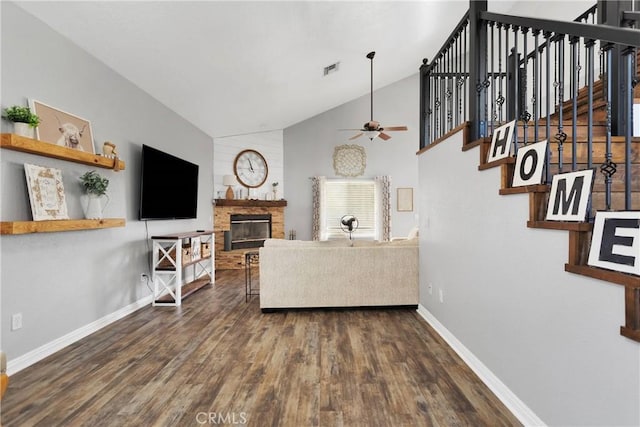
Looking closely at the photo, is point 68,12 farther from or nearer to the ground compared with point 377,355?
farther from the ground

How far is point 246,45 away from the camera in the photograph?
3762 mm

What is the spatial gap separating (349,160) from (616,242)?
6.69m

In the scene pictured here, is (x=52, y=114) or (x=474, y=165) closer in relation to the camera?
(x=474, y=165)

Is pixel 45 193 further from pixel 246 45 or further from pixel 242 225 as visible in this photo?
pixel 242 225

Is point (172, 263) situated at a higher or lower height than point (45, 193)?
lower

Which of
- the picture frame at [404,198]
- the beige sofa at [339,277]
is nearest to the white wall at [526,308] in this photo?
the beige sofa at [339,277]

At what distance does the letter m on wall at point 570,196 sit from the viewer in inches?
58.4

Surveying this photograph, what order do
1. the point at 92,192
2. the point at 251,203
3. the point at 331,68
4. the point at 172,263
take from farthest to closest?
the point at 251,203, the point at 331,68, the point at 172,263, the point at 92,192

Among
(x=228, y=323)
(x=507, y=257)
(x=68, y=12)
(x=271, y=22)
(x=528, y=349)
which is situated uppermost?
(x=271, y=22)

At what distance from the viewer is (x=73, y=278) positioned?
118 inches

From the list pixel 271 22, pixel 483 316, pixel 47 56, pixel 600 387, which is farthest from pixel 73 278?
pixel 600 387

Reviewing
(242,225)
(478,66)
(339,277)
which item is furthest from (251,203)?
(478,66)

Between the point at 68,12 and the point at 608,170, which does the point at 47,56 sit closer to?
the point at 68,12

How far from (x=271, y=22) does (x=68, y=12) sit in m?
1.79
